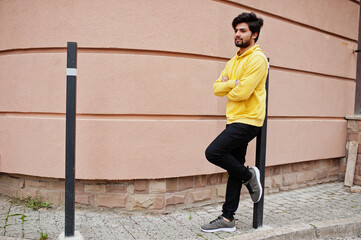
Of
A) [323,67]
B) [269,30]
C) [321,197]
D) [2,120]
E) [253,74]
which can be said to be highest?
[269,30]

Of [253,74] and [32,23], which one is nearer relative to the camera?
[253,74]

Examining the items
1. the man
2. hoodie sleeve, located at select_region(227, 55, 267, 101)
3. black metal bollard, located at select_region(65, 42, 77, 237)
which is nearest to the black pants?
the man

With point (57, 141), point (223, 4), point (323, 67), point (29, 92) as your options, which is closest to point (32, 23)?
point (29, 92)

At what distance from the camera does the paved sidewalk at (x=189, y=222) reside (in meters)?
3.10

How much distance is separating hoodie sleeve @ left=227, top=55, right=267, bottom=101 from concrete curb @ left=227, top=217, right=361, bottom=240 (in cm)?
130

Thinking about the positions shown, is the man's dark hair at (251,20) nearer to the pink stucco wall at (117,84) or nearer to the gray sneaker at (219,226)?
the pink stucco wall at (117,84)

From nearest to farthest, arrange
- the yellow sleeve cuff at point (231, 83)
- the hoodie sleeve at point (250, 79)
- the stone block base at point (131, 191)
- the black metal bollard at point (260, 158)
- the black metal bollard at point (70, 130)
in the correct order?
the black metal bollard at point (70, 130), the hoodie sleeve at point (250, 79), the yellow sleeve cuff at point (231, 83), the black metal bollard at point (260, 158), the stone block base at point (131, 191)

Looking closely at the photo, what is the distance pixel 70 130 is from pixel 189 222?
1.61 metres

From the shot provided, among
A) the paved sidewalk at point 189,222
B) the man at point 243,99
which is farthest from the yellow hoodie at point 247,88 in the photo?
the paved sidewalk at point 189,222

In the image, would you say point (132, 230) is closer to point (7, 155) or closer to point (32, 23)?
point (7, 155)

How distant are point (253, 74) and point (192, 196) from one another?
1752 millimetres

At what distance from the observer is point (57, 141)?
363 centimetres

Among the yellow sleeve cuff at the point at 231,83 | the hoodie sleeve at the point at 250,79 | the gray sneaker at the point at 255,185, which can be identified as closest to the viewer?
the hoodie sleeve at the point at 250,79

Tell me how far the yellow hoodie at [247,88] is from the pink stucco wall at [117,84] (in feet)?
2.61
